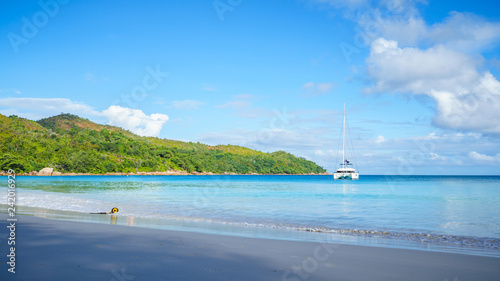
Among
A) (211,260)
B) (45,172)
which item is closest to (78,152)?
(45,172)

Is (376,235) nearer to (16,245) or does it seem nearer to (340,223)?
(340,223)

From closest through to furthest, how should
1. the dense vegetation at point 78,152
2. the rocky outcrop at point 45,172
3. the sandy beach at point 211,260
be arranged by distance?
the sandy beach at point 211,260
the rocky outcrop at point 45,172
the dense vegetation at point 78,152

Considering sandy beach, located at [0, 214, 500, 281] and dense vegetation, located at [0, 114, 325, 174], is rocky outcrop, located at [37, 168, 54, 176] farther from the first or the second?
sandy beach, located at [0, 214, 500, 281]

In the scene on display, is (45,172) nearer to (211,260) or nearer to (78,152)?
(78,152)

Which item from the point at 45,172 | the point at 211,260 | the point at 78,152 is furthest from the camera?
the point at 78,152

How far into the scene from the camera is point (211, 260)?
7.25 metres

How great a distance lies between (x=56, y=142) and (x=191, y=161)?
70283 mm

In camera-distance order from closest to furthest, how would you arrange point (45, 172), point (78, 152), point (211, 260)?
1. point (211, 260)
2. point (45, 172)
3. point (78, 152)

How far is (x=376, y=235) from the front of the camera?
1279cm

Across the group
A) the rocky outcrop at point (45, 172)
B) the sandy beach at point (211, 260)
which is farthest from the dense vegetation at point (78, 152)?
the sandy beach at point (211, 260)

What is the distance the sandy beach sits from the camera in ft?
19.9

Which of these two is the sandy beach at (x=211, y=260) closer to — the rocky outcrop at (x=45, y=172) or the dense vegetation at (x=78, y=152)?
the rocky outcrop at (x=45, y=172)

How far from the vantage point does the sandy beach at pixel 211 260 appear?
19.9ft

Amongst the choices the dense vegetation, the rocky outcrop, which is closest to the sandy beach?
the rocky outcrop
